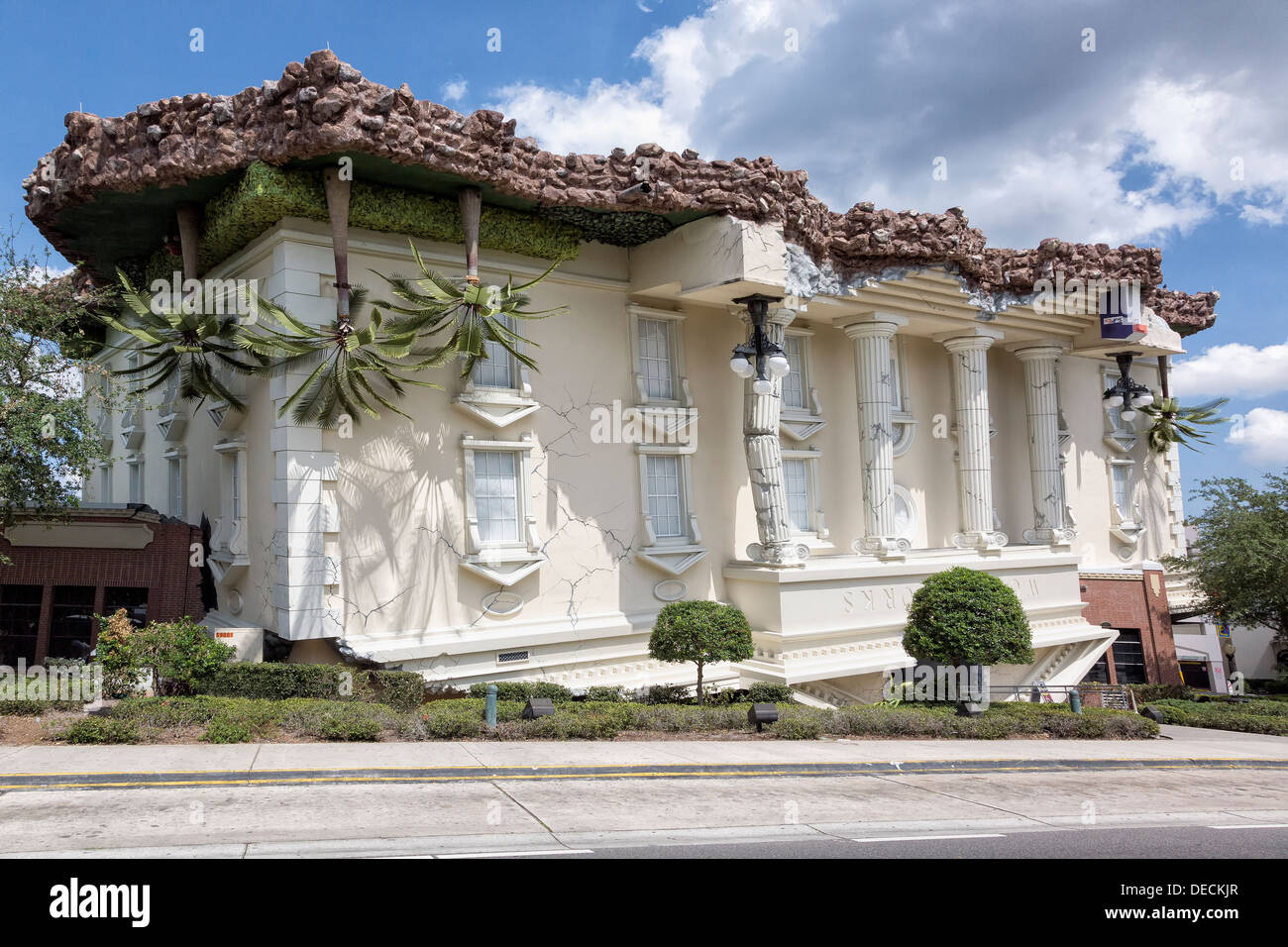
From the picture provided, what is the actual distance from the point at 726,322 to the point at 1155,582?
54.0ft

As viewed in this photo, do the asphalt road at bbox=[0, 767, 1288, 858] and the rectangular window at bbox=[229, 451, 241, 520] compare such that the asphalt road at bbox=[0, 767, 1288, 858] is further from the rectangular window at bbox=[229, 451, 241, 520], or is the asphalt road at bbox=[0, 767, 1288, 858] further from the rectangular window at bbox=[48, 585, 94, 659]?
the rectangular window at bbox=[48, 585, 94, 659]

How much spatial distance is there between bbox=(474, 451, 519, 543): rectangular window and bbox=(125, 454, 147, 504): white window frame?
10.4 meters

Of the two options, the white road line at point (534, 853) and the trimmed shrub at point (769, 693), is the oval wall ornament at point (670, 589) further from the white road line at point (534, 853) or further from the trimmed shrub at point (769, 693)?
the white road line at point (534, 853)

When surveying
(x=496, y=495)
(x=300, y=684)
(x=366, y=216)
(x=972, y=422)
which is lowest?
(x=300, y=684)

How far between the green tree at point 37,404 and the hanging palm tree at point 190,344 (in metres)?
0.94

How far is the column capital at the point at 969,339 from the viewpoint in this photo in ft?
77.3

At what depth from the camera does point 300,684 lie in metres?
13.8

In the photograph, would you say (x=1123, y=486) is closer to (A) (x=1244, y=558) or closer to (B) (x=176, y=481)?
(A) (x=1244, y=558)

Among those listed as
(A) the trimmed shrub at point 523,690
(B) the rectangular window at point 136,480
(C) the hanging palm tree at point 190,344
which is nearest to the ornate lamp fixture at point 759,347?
(A) the trimmed shrub at point 523,690

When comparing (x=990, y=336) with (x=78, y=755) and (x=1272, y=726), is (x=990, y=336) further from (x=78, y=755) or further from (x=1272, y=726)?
(x=78, y=755)

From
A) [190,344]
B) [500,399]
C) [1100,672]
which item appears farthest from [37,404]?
[1100,672]

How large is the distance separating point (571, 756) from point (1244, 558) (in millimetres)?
21454

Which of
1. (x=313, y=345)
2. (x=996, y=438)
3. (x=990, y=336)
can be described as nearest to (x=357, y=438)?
(x=313, y=345)

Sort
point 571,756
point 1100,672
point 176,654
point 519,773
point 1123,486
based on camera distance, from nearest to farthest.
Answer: point 519,773
point 571,756
point 176,654
point 1100,672
point 1123,486
